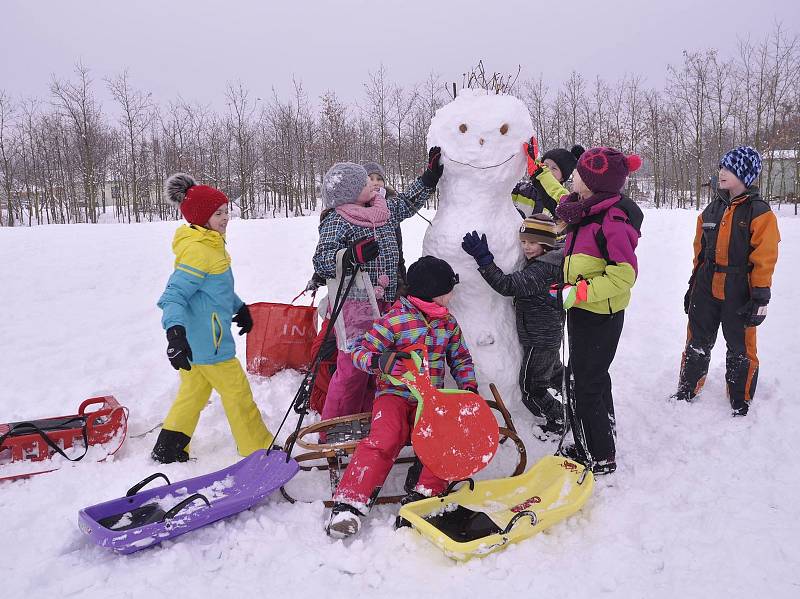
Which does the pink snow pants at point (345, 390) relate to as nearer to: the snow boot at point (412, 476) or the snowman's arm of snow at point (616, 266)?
the snow boot at point (412, 476)

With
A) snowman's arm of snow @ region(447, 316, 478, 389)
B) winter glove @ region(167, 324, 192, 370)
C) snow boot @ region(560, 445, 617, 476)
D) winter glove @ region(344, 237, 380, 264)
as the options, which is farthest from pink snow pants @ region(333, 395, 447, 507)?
winter glove @ region(167, 324, 192, 370)

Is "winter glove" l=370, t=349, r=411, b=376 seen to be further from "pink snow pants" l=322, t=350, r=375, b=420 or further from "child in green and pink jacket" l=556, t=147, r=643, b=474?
"child in green and pink jacket" l=556, t=147, r=643, b=474

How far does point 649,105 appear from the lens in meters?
23.3

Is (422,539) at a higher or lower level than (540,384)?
lower

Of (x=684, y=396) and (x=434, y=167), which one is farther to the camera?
(x=684, y=396)

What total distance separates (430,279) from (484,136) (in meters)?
0.95

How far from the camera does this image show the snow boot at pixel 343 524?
2439 mm

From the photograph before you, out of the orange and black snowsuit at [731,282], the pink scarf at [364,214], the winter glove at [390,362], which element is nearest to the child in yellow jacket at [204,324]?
the pink scarf at [364,214]

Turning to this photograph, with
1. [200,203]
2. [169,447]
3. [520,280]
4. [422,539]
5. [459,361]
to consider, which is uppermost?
[200,203]

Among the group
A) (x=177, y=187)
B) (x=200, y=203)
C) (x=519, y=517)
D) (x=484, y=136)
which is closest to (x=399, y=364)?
(x=519, y=517)

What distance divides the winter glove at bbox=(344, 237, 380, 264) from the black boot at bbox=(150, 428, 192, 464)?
59.1 inches

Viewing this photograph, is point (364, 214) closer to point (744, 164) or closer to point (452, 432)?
point (452, 432)

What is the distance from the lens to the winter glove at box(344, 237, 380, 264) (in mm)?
2936

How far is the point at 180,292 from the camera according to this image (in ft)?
9.77
